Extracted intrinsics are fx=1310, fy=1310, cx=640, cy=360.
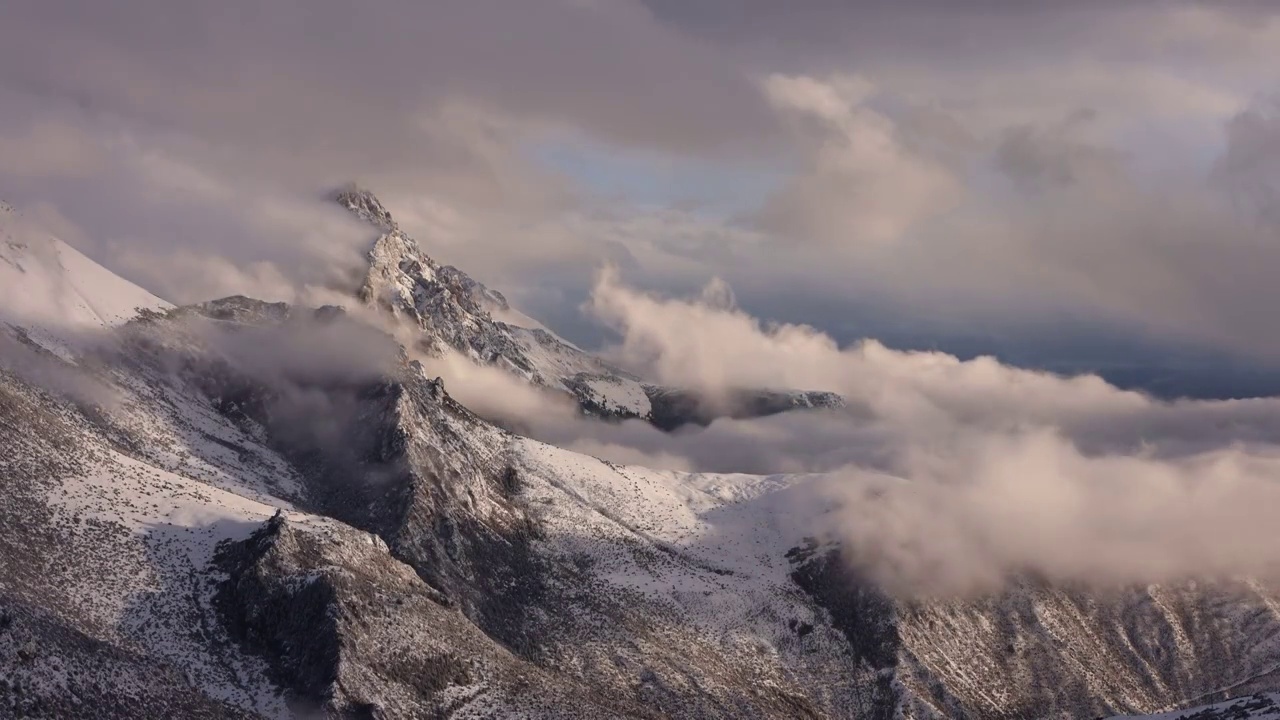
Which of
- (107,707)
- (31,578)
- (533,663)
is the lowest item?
(107,707)

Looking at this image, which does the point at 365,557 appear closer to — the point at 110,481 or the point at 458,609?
the point at 458,609

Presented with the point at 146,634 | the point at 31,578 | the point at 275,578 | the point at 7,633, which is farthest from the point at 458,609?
the point at 7,633

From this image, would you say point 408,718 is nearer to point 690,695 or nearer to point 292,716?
point 292,716

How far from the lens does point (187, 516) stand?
175 m

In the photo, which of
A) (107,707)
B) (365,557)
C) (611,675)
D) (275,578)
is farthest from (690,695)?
(107,707)

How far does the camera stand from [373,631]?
16200 centimetres

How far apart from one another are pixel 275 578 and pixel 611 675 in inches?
2154

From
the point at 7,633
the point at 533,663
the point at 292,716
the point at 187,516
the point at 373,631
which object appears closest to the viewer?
the point at 7,633

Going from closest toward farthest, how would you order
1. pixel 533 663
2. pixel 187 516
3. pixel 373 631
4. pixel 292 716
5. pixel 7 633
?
pixel 7 633, pixel 292 716, pixel 373 631, pixel 187 516, pixel 533 663

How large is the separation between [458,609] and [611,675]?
86.2 feet

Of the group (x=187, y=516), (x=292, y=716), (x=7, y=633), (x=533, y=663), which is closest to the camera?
(x=7, y=633)

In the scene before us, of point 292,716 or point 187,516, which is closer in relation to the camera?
point 292,716

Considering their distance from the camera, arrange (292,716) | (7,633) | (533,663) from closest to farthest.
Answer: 1. (7,633)
2. (292,716)
3. (533,663)

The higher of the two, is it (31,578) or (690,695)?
(690,695)
